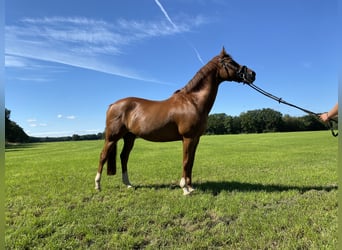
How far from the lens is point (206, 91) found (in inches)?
217

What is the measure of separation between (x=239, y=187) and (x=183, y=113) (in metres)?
2.07

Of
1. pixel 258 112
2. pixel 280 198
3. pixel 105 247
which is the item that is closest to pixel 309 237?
pixel 280 198

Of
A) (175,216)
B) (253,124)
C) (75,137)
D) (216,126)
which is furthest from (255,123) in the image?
(175,216)

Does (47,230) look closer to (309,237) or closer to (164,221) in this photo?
(164,221)

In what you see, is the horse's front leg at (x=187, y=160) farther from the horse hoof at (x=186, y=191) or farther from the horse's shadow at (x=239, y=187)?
the horse's shadow at (x=239, y=187)

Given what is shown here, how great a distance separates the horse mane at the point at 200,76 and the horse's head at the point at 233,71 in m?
0.16

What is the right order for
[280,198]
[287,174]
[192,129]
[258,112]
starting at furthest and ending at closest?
1. [258,112]
2. [287,174]
3. [192,129]
4. [280,198]

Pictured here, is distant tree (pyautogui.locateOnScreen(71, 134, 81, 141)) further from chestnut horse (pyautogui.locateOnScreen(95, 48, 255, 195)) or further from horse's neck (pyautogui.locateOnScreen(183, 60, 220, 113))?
horse's neck (pyautogui.locateOnScreen(183, 60, 220, 113))

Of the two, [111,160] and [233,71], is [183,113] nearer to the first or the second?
[233,71]

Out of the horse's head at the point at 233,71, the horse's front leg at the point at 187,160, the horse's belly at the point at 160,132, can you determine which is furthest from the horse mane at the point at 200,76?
the horse's front leg at the point at 187,160

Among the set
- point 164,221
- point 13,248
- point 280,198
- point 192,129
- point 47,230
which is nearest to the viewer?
point 13,248

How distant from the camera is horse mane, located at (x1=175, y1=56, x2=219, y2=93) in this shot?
18.3 ft

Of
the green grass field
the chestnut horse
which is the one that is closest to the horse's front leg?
the chestnut horse

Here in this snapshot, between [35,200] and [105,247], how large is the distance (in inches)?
105
